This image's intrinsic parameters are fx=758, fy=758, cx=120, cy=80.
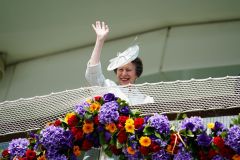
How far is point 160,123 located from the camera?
493 cm

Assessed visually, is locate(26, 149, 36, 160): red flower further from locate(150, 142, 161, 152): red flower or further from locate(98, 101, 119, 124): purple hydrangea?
locate(150, 142, 161, 152): red flower

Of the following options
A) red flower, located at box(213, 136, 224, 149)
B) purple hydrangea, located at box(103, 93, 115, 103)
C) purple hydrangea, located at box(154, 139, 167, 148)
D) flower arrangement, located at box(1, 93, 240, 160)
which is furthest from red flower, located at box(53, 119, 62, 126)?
red flower, located at box(213, 136, 224, 149)

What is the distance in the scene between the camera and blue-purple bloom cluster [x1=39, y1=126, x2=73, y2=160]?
5031 mm

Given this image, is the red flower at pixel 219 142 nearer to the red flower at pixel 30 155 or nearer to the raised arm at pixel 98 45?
the red flower at pixel 30 155

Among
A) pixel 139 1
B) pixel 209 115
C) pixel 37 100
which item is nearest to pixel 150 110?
pixel 209 115

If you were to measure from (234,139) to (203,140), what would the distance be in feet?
0.67

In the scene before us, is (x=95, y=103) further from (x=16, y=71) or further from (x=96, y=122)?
(x=16, y=71)

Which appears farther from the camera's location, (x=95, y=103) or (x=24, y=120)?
(x=24, y=120)

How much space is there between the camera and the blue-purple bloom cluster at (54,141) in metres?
5.03

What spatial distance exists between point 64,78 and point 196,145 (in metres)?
3.88

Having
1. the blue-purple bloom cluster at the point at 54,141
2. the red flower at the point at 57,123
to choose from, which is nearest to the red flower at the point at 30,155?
the blue-purple bloom cluster at the point at 54,141

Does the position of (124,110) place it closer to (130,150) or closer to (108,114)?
(108,114)

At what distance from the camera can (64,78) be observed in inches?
337

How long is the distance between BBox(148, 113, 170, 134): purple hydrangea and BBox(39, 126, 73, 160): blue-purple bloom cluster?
0.59 metres
